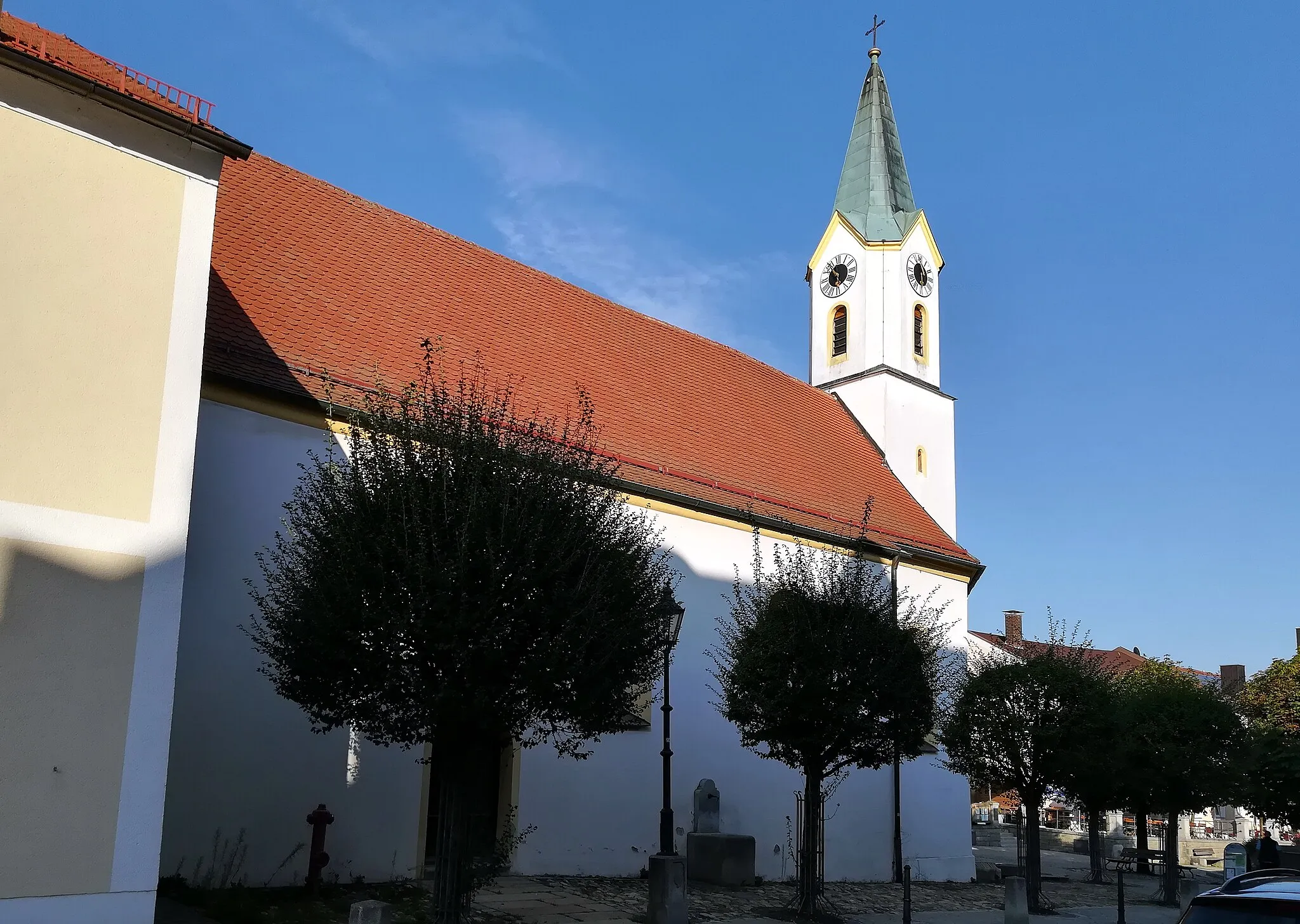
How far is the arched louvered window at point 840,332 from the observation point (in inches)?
1096

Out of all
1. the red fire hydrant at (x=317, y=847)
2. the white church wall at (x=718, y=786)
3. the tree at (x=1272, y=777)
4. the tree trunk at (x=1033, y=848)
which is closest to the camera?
the red fire hydrant at (x=317, y=847)

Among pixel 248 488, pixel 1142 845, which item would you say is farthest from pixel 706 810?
pixel 1142 845

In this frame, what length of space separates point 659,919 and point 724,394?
12878mm

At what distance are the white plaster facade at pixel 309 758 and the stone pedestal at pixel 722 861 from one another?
29.6 inches

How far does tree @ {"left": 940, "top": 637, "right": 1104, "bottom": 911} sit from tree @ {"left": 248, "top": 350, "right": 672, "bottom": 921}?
9.21 m

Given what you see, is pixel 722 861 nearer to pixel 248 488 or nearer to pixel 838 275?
pixel 248 488

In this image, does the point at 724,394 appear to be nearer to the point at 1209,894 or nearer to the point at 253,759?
the point at 253,759

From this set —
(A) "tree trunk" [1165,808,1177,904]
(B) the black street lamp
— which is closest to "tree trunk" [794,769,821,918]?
(B) the black street lamp

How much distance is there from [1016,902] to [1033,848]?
396 cm

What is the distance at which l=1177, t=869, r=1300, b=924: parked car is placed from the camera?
6352 millimetres

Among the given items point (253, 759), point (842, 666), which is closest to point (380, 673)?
point (253, 759)

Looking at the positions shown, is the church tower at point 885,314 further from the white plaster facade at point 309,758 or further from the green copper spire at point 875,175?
the white plaster facade at point 309,758

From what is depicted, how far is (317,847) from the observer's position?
11883mm

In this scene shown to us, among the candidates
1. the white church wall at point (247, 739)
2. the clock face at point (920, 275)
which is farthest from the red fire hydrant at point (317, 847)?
the clock face at point (920, 275)
